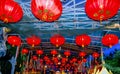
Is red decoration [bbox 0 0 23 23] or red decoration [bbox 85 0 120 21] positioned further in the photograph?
red decoration [bbox 0 0 23 23]

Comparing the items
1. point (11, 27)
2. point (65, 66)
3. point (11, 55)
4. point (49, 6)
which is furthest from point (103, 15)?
point (65, 66)

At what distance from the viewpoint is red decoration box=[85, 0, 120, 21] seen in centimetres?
435

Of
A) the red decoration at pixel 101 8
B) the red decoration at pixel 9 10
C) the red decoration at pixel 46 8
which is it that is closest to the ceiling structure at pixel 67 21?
the red decoration at pixel 9 10

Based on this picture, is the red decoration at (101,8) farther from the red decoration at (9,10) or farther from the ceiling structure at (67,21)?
the ceiling structure at (67,21)

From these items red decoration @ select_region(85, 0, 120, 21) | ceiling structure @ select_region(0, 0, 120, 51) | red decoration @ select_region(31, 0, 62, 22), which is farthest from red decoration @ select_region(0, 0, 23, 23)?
ceiling structure @ select_region(0, 0, 120, 51)

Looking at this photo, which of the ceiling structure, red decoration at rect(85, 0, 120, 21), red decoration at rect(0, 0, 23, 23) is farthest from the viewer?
the ceiling structure

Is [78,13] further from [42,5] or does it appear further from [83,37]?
[42,5]

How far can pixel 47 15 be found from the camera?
14.6 ft

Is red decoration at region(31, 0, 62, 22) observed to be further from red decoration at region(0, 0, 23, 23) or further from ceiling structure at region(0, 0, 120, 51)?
ceiling structure at region(0, 0, 120, 51)

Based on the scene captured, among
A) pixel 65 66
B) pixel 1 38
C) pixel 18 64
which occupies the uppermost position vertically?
pixel 1 38

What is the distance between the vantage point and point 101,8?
4.37m

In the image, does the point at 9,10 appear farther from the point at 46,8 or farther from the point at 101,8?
the point at 101,8

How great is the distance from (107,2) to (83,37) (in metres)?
4.02

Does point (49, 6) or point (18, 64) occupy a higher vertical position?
point (49, 6)
